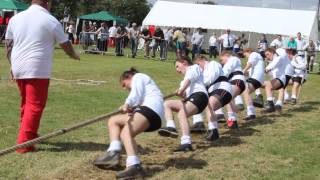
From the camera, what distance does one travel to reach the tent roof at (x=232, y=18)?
36375 millimetres

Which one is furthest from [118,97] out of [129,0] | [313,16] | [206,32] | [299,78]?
[129,0]

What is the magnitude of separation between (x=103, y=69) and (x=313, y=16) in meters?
20.5

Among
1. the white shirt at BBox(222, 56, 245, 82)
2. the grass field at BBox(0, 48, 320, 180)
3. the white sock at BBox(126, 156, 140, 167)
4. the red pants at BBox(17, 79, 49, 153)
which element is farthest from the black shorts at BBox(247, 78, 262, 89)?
the white sock at BBox(126, 156, 140, 167)

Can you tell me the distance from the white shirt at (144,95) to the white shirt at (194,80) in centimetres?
156

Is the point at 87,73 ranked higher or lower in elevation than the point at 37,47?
lower

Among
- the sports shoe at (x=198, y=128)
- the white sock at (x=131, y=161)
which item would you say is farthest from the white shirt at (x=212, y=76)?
the white sock at (x=131, y=161)

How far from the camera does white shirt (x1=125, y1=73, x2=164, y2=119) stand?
6277 mm

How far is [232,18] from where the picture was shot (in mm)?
37438

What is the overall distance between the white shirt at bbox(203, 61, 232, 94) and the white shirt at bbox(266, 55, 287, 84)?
3.75m

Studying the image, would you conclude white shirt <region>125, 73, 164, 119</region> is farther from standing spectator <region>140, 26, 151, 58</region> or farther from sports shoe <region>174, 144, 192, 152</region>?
standing spectator <region>140, 26, 151, 58</region>

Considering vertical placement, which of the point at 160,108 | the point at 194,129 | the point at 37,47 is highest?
the point at 37,47

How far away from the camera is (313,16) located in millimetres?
35906

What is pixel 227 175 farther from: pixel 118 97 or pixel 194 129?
pixel 118 97

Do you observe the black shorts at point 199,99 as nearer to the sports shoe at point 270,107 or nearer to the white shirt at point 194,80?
the white shirt at point 194,80
